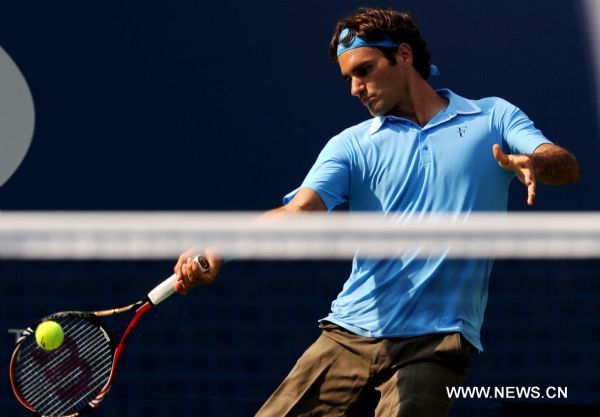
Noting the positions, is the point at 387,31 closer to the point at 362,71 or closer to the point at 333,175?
the point at 362,71

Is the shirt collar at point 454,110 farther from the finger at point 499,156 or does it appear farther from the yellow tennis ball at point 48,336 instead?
the yellow tennis ball at point 48,336

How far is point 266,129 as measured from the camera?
495 cm

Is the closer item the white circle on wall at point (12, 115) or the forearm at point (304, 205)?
the forearm at point (304, 205)

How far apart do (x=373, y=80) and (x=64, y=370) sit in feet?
3.87

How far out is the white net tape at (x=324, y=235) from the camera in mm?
3668

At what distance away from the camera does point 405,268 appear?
3744 mm

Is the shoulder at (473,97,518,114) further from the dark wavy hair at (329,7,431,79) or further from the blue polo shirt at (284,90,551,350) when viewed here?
the dark wavy hair at (329,7,431,79)

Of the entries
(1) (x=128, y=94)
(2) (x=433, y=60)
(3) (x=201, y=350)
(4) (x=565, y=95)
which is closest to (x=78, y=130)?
(1) (x=128, y=94)

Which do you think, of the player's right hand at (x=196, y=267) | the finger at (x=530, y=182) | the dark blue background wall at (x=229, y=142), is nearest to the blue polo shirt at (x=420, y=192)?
the finger at (x=530, y=182)

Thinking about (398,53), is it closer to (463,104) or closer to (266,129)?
(463,104)

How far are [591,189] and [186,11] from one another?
1.40 m

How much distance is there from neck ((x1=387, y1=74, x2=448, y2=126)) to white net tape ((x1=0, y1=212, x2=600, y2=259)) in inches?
11.6

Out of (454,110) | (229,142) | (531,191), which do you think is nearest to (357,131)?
(454,110)

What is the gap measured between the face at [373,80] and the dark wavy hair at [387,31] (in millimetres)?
40
